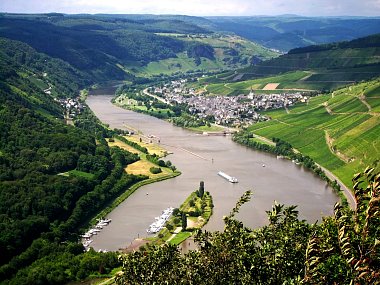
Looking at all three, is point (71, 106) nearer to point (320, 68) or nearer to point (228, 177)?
point (228, 177)

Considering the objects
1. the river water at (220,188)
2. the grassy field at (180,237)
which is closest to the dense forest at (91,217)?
the river water at (220,188)

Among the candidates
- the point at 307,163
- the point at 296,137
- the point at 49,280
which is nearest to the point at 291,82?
the point at 296,137

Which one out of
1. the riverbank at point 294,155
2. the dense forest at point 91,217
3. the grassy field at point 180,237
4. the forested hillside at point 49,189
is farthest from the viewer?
the riverbank at point 294,155

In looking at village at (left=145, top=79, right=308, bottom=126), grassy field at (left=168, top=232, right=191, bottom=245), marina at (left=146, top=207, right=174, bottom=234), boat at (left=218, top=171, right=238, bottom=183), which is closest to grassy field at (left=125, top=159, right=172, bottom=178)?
boat at (left=218, top=171, right=238, bottom=183)

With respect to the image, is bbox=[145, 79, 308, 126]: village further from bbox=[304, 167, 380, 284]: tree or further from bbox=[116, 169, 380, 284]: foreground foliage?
bbox=[304, 167, 380, 284]: tree

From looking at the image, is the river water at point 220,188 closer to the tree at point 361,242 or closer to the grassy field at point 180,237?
the grassy field at point 180,237

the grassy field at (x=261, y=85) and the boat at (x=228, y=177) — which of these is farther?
the grassy field at (x=261, y=85)

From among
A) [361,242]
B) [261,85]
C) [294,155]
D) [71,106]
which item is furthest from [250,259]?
[261,85]

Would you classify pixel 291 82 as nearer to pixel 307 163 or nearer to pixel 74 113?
pixel 74 113

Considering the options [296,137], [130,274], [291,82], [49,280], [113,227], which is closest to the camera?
[130,274]
